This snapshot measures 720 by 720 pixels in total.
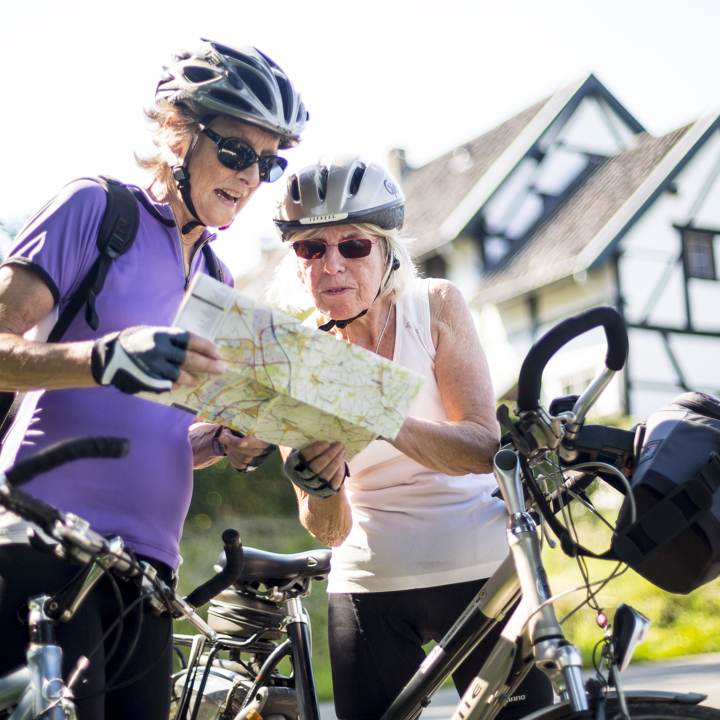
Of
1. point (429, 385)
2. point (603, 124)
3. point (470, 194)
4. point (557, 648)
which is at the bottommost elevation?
point (557, 648)

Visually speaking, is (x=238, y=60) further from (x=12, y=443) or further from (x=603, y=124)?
(x=603, y=124)

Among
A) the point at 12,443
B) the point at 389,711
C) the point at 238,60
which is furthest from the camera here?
the point at 238,60

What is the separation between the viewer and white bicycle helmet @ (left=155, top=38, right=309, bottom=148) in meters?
2.45

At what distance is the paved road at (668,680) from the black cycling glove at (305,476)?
3778 mm

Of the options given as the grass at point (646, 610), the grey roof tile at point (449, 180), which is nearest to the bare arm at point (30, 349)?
the grass at point (646, 610)

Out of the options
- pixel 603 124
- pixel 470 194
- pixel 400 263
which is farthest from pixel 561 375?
pixel 400 263

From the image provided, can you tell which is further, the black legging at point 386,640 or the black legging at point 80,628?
the black legging at point 386,640

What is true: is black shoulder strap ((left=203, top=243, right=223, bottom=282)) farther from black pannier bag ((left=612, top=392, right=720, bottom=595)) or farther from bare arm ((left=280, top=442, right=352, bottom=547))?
black pannier bag ((left=612, top=392, right=720, bottom=595))

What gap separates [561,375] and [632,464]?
14187mm

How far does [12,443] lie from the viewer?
81.3 inches

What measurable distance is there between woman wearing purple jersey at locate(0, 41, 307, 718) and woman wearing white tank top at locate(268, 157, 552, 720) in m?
0.31

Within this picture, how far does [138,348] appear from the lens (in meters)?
1.56

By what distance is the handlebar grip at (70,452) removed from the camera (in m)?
1.42

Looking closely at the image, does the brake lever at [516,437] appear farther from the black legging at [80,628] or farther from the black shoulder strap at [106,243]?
the black shoulder strap at [106,243]
